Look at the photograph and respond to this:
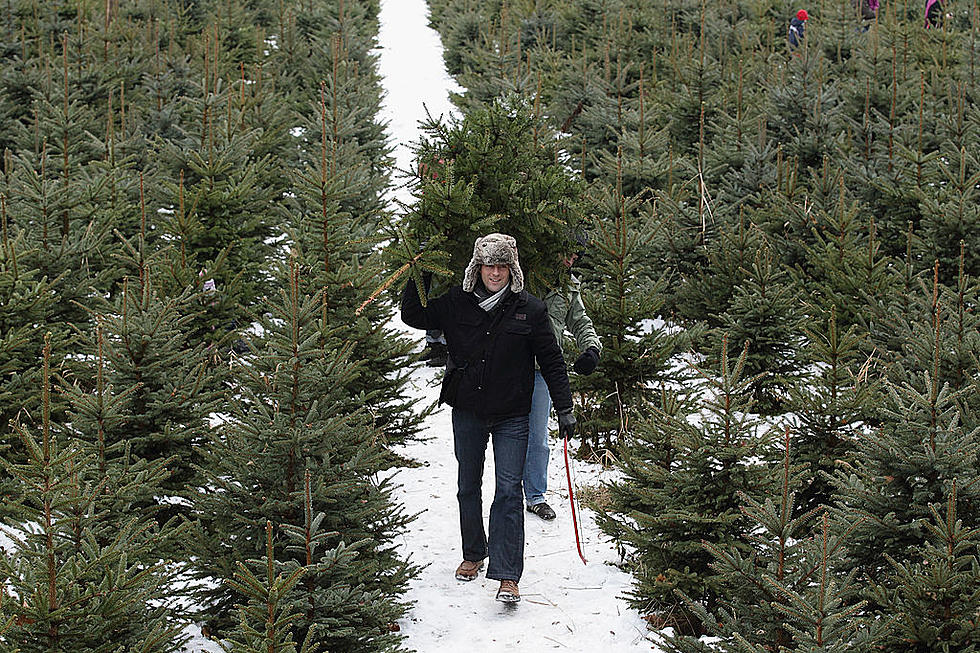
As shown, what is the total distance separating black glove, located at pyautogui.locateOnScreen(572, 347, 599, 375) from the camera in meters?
6.08

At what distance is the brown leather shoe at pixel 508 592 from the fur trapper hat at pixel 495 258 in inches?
71.1

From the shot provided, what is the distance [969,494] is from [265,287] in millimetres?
6464

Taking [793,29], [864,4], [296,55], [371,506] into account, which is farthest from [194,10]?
[371,506]

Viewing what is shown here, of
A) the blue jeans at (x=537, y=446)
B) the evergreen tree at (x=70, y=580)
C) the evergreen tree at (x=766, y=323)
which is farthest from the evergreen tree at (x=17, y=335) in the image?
the evergreen tree at (x=766, y=323)

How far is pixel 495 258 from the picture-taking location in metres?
5.68

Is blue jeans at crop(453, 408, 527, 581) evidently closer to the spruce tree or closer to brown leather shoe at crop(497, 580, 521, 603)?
brown leather shoe at crop(497, 580, 521, 603)

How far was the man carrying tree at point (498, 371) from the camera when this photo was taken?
Answer: 5734mm

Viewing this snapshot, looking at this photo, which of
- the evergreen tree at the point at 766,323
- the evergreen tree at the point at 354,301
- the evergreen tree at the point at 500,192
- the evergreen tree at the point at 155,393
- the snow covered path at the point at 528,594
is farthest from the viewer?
the evergreen tree at the point at 766,323

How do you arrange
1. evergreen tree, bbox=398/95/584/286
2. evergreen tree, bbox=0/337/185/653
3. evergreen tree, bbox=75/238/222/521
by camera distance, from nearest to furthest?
evergreen tree, bbox=0/337/185/653, evergreen tree, bbox=75/238/222/521, evergreen tree, bbox=398/95/584/286

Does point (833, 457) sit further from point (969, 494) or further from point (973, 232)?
point (973, 232)

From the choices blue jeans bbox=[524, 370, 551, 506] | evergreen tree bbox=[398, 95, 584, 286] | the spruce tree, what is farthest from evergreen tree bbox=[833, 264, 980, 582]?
evergreen tree bbox=[398, 95, 584, 286]

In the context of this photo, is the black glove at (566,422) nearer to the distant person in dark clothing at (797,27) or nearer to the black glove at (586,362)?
the black glove at (586,362)

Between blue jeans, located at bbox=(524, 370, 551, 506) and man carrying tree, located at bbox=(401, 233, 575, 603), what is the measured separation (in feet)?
2.19

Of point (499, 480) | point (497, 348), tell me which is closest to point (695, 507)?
point (499, 480)
